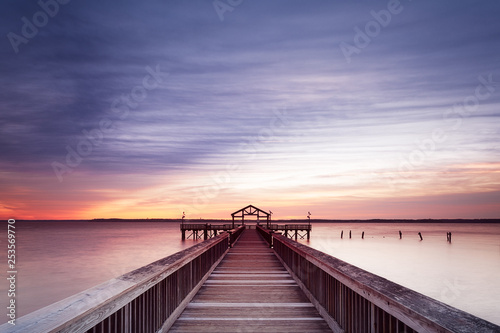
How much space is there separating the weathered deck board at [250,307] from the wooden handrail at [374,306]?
38cm

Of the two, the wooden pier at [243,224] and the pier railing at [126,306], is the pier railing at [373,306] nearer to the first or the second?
the pier railing at [126,306]

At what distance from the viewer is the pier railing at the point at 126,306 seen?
234 centimetres

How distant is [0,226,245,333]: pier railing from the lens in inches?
92.0

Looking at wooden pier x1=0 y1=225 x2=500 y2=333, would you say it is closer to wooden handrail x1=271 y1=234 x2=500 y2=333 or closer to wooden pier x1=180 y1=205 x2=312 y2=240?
wooden handrail x1=271 y1=234 x2=500 y2=333

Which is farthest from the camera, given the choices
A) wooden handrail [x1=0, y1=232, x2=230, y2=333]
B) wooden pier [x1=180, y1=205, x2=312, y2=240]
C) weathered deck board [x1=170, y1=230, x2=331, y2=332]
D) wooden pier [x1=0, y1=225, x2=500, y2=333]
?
wooden pier [x1=180, y1=205, x2=312, y2=240]

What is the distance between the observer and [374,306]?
146 inches

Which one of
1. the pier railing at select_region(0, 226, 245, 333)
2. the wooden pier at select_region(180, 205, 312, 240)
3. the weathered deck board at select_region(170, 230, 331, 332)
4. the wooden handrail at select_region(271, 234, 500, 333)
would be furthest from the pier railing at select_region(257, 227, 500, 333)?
the wooden pier at select_region(180, 205, 312, 240)

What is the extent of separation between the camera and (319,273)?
6.14 meters

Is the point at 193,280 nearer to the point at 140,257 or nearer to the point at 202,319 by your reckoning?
the point at 202,319

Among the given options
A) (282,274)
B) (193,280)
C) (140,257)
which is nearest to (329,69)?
(282,274)

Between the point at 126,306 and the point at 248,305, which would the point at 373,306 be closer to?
the point at 126,306

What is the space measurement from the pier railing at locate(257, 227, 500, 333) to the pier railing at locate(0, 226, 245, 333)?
210cm

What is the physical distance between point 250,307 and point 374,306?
3.10 m

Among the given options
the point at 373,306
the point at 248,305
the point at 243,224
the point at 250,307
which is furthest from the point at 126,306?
the point at 243,224
